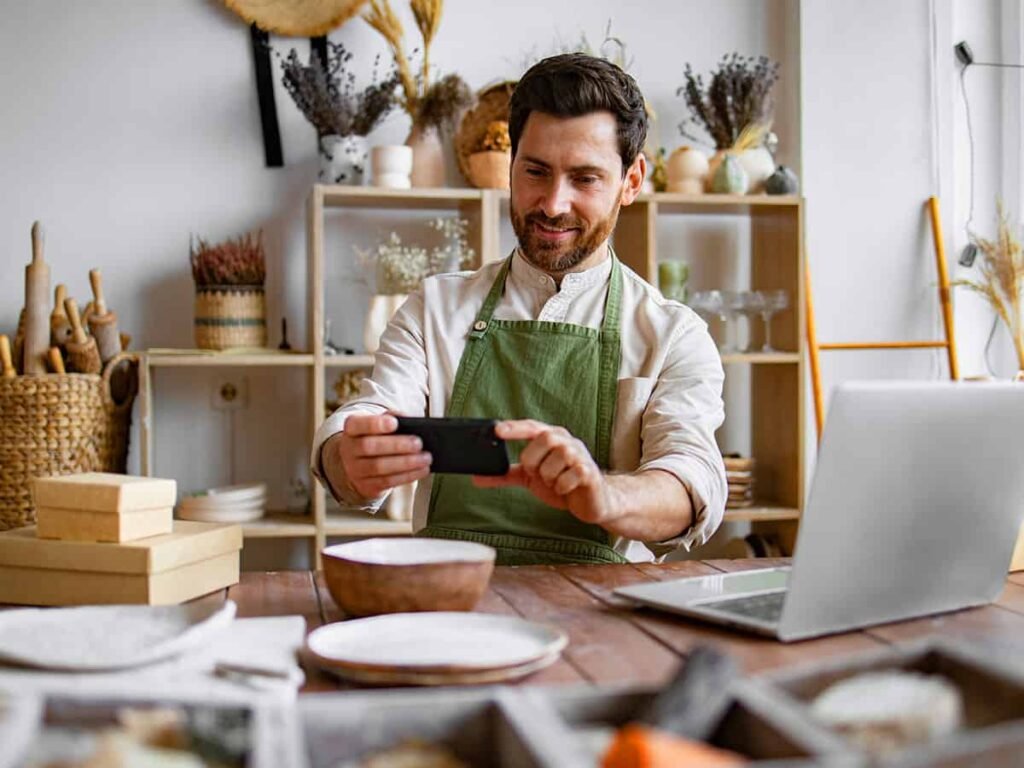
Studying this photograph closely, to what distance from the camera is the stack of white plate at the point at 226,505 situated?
10.6ft

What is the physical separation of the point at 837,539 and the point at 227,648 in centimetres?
61

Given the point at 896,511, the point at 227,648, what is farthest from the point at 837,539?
the point at 227,648

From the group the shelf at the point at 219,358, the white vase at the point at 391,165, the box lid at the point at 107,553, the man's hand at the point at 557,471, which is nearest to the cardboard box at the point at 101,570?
the box lid at the point at 107,553

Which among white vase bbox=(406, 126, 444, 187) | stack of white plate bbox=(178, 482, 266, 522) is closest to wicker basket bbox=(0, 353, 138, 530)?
stack of white plate bbox=(178, 482, 266, 522)

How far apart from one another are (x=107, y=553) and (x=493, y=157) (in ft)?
7.35

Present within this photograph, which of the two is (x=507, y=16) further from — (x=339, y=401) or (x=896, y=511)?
(x=896, y=511)

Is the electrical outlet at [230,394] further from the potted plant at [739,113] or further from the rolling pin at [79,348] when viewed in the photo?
the potted plant at [739,113]

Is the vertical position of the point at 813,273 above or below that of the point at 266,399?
above

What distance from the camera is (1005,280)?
3.64 meters

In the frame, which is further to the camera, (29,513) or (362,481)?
(29,513)

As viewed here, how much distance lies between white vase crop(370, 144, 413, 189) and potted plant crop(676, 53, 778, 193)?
0.96 metres

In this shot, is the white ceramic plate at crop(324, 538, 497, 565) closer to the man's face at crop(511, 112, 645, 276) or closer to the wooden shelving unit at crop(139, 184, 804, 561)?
the man's face at crop(511, 112, 645, 276)

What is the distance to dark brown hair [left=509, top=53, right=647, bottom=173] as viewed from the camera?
207cm

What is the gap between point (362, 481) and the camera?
1.62 meters
